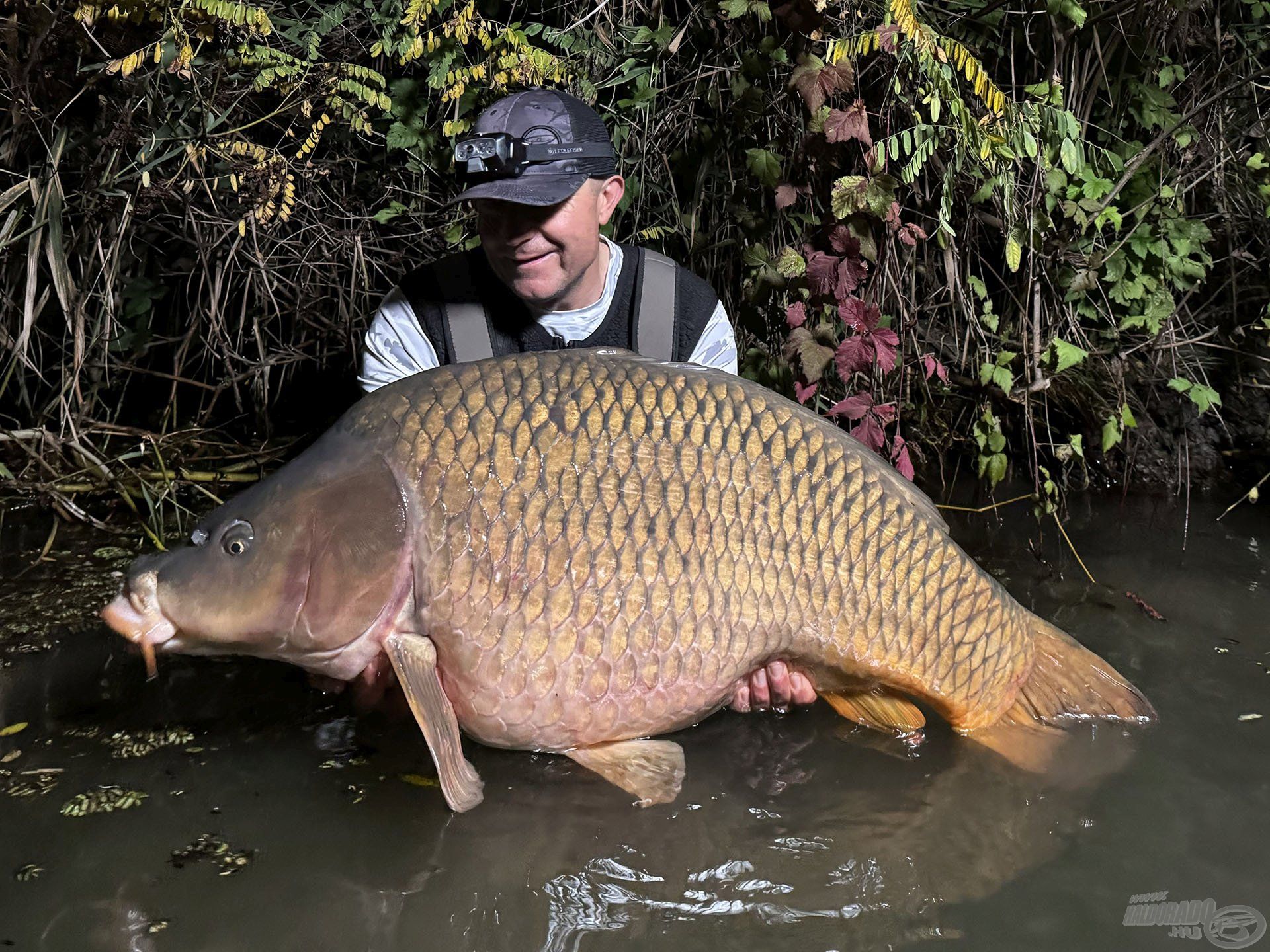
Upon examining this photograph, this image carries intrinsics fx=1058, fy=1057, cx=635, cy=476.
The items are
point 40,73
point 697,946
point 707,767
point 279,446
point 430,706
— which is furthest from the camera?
point 279,446

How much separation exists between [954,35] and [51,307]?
308 centimetres

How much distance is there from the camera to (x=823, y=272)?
2742 millimetres

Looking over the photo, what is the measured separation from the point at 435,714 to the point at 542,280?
3.15ft

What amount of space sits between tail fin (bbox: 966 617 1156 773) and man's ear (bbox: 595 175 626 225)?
1.20 meters

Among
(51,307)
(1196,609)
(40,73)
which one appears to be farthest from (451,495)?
(51,307)

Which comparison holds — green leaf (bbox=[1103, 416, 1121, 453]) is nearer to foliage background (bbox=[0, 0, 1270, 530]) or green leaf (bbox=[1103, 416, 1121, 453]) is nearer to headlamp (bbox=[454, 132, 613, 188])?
foliage background (bbox=[0, 0, 1270, 530])

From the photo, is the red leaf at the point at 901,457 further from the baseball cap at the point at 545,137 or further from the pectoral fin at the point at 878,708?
the baseball cap at the point at 545,137

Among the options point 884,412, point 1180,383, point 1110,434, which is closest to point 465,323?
point 884,412

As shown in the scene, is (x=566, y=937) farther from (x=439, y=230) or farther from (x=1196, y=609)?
(x=439, y=230)

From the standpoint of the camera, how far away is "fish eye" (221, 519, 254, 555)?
5.33 feet

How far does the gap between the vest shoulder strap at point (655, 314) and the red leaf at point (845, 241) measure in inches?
22.9

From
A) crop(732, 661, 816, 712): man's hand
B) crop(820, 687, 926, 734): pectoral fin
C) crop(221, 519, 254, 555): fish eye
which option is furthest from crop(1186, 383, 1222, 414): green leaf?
crop(221, 519, 254, 555): fish eye

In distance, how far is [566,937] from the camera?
1463 mm

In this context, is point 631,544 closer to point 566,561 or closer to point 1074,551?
point 566,561
